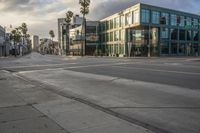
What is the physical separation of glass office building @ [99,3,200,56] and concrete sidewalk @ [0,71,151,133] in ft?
221

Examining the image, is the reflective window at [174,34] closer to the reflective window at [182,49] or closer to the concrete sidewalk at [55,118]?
the reflective window at [182,49]

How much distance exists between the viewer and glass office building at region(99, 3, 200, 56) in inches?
3150

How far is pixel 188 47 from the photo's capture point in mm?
93250

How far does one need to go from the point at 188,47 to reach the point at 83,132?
301 ft

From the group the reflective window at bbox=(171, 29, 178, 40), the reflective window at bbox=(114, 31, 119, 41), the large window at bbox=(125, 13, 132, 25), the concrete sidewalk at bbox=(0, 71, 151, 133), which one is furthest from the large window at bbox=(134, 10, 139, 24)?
the concrete sidewalk at bbox=(0, 71, 151, 133)

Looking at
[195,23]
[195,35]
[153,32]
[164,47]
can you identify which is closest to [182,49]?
[195,35]

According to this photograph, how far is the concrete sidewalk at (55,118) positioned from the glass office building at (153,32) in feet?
221

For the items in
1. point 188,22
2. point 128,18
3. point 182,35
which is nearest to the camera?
point 128,18

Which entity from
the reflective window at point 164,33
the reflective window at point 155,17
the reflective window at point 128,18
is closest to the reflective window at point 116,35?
the reflective window at point 128,18

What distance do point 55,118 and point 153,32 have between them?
7709cm

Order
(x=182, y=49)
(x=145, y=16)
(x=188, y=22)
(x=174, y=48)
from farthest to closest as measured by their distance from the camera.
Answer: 1. (x=188, y=22)
2. (x=182, y=49)
3. (x=174, y=48)
4. (x=145, y=16)

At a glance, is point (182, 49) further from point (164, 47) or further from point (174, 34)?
point (164, 47)

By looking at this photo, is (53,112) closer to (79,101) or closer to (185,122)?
(79,101)

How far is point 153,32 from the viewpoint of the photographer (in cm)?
8212
